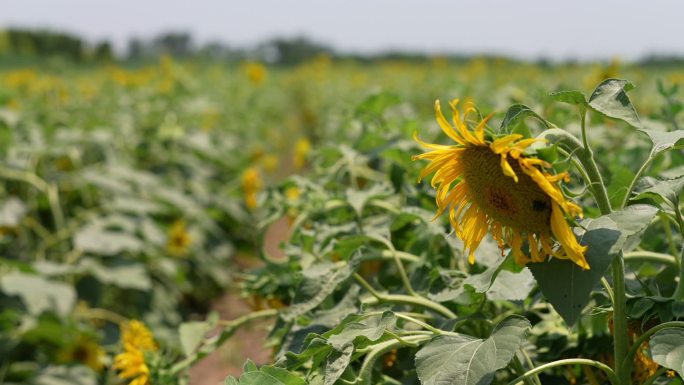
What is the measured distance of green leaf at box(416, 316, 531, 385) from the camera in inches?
33.3

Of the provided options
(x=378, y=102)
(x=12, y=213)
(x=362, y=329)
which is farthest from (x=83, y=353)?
(x=362, y=329)

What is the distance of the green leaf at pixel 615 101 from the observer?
950 millimetres

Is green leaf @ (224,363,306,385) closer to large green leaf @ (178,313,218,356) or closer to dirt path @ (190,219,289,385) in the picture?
large green leaf @ (178,313,218,356)

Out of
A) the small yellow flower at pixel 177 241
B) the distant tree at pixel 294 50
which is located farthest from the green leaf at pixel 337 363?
the distant tree at pixel 294 50

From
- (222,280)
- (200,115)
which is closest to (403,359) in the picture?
(222,280)

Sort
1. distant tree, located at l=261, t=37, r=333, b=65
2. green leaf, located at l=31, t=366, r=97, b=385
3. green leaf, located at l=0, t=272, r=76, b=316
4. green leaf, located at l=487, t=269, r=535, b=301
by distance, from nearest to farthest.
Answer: green leaf, located at l=487, t=269, r=535, b=301 → green leaf, located at l=0, t=272, r=76, b=316 → green leaf, located at l=31, t=366, r=97, b=385 → distant tree, located at l=261, t=37, r=333, b=65

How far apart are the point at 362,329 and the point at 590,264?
0.28 m

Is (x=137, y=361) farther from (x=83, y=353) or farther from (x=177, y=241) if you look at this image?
(x=177, y=241)

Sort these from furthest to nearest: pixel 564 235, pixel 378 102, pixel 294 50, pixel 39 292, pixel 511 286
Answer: pixel 294 50
pixel 39 292
pixel 378 102
pixel 511 286
pixel 564 235

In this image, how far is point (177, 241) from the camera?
13.4ft

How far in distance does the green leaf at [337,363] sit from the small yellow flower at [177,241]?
3216mm

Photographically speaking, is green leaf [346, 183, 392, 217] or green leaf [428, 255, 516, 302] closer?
green leaf [428, 255, 516, 302]

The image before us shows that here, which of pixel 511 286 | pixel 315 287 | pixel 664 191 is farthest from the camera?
pixel 315 287

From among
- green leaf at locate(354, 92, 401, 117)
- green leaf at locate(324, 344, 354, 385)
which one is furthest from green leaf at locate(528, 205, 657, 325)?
green leaf at locate(354, 92, 401, 117)
